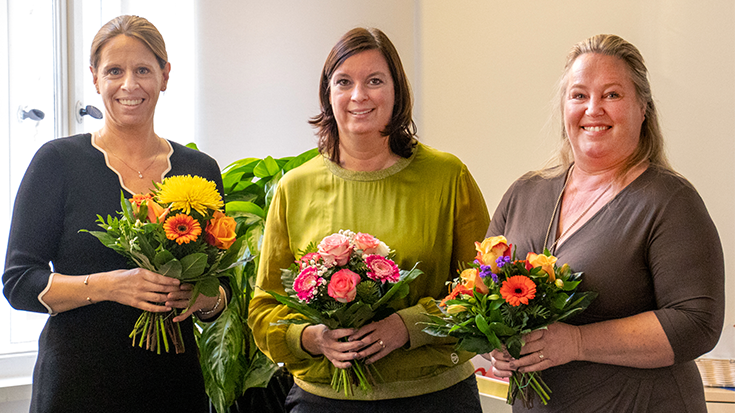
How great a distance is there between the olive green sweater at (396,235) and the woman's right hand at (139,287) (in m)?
0.27

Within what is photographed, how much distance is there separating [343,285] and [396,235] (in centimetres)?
32

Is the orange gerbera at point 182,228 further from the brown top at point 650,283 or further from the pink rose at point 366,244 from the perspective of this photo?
the brown top at point 650,283

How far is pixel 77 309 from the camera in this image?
68.7 inches

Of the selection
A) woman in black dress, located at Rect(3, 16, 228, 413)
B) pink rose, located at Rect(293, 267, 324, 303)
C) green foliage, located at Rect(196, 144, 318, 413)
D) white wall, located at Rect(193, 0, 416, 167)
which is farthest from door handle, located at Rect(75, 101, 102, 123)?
pink rose, located at Rect(293, 267, 324, 303)

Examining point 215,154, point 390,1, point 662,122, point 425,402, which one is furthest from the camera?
point 390,1

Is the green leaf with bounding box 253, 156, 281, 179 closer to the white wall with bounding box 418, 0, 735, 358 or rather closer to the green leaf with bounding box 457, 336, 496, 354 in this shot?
the white wall with bounding box 418, 0, 735, 358

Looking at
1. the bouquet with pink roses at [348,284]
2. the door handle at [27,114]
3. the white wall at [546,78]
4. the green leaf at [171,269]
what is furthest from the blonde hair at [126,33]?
the door handle at [27,114]

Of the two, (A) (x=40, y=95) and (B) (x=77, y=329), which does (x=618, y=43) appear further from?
(A) (x=40, y=95)

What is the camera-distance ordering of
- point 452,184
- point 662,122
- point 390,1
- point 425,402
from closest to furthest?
point 425,402, point 452,184, point 662,122, point 390,1

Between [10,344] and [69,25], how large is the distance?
1695mm

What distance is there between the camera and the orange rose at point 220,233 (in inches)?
65.1

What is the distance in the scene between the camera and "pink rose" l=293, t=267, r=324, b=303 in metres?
1.52

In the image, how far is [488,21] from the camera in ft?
12.1

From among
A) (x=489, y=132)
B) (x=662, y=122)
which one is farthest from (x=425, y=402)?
(x=489, y=132)
